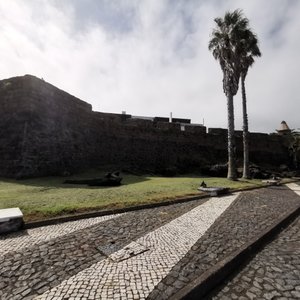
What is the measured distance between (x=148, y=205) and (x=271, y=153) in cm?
2446

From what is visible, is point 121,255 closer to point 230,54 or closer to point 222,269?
point 222,269

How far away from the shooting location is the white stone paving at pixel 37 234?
12.2 ft

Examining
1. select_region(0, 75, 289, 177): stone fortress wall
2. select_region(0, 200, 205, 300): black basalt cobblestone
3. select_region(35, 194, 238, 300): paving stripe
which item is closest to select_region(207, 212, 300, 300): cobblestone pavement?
select_region(35, 194, 238, 300): paving stripe

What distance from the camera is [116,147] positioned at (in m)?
18.9

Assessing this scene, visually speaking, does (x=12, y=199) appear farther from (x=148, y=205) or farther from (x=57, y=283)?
(x=57, y=283)

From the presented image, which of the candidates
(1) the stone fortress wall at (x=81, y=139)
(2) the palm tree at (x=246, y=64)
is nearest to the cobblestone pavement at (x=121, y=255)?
(1) the stone fortress wall at (x=81, y=139)

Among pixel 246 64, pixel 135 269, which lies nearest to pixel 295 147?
pixel 246 64

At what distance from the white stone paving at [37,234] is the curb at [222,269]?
2.46 m

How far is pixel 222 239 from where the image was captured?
421cm

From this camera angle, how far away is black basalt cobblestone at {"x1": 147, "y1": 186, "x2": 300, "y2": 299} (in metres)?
2.79

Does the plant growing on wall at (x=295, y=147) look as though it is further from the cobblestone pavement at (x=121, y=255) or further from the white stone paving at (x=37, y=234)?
the white stone paving at (x=37, y=234)

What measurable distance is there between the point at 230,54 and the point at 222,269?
14.5 metres

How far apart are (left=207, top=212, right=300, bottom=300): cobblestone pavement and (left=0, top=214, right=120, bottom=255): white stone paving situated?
2703 millimetres

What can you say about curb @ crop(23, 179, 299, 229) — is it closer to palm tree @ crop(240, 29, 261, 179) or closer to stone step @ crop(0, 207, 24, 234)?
stone step @ crop(0, 207, 24, 234)
